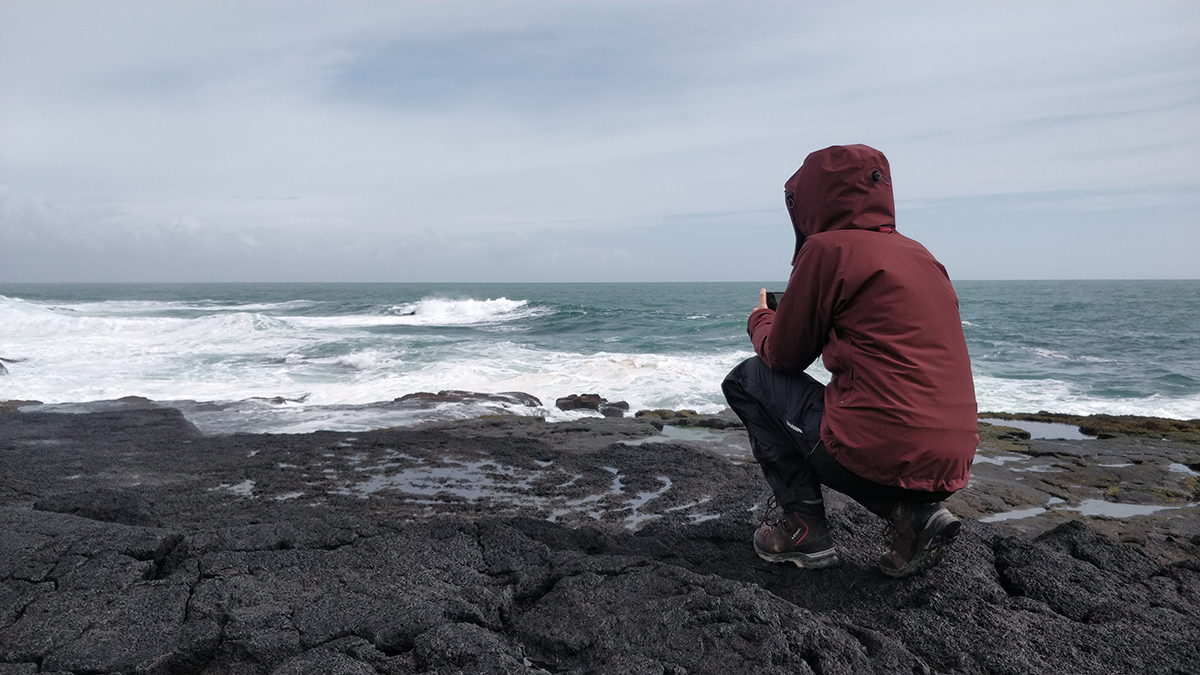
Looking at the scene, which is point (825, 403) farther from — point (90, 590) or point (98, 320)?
point (98, 320)

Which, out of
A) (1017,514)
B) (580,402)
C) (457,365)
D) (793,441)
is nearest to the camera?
(793,441)

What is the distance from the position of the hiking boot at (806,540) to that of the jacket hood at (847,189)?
1248 mm

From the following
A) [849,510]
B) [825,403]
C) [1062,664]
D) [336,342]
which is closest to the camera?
[1062,664]

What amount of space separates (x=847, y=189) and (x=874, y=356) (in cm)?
64

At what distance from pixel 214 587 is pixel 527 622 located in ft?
4.29

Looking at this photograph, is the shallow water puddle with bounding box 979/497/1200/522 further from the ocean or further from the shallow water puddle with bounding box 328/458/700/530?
the ocean

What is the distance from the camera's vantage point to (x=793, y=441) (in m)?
3.10

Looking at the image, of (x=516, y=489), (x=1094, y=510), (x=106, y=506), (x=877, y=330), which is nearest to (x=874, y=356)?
(x=877, y=330)

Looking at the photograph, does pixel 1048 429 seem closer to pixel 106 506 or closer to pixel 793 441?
pixel 793 441

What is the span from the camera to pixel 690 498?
511 centimetres

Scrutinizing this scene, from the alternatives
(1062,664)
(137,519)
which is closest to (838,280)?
(1062,664)

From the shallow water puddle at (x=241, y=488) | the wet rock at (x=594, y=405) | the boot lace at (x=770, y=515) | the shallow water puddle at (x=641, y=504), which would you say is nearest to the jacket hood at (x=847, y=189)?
the boot lace at (x=770, y=515)

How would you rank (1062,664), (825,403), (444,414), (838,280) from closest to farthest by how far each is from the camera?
(1062,664)
(838,280)
(825,403)
(444,414)

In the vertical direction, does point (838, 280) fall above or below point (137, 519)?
above
